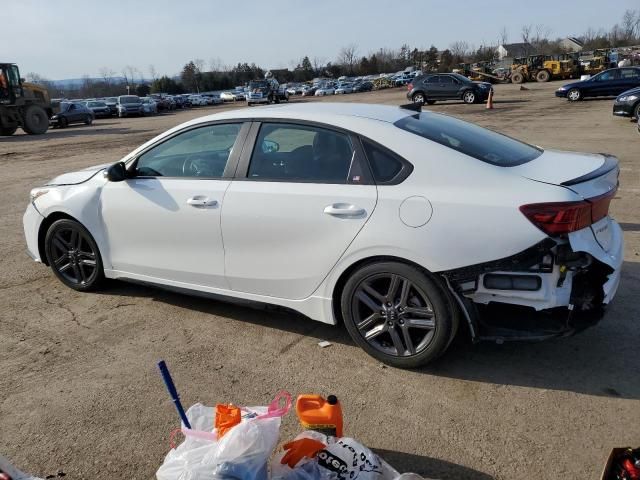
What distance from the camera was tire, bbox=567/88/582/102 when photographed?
85.4ft

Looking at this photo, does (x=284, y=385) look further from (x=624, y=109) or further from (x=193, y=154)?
(x=624, y=109)

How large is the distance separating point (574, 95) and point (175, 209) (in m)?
26.9

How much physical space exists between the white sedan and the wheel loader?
2298 centimetres

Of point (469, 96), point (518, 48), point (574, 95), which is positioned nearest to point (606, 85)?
point (574, 95)

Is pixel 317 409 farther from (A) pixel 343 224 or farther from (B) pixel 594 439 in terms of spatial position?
(B) pixel 594 439

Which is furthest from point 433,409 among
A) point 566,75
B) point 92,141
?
point 566,75

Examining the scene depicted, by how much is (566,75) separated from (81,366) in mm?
51061

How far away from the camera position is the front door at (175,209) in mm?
3889

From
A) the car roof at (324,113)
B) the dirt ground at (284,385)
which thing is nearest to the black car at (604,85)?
the dirt ground at (284,385)

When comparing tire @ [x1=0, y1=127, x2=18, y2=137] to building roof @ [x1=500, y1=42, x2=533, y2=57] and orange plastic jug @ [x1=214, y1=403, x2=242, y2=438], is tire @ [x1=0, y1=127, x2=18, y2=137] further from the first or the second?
building roof @ [x1=500, y1=42, x2=533, y2=57]

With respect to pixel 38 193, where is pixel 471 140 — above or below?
above

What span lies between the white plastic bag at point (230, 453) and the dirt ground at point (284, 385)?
0.49 meters

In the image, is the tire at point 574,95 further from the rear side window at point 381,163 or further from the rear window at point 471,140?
the rear side window at point 381,163

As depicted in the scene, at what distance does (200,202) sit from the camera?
3846 millimetres
